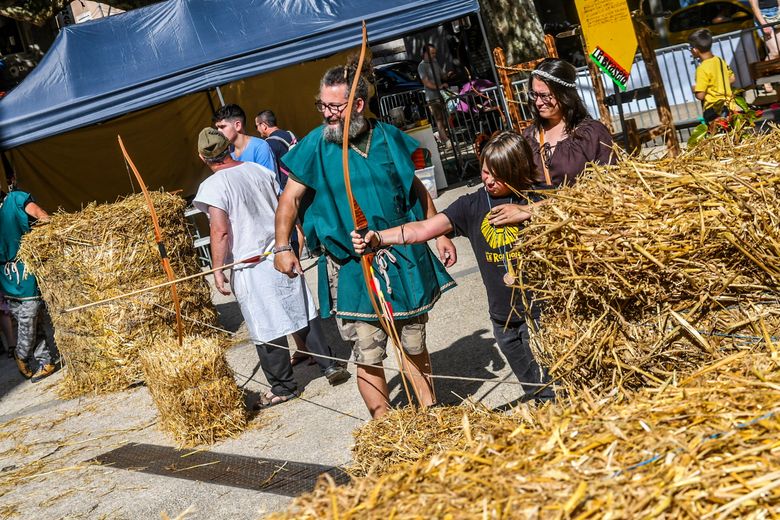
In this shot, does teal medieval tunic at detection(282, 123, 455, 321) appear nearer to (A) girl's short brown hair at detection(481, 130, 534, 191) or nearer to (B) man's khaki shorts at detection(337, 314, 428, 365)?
(B) man's khaki shorts at detection(337, 314, 428, 365)

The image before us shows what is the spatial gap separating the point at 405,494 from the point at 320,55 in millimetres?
8763

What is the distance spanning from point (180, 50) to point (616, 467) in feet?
31.3

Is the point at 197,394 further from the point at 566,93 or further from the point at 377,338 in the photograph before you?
the point at 566,93

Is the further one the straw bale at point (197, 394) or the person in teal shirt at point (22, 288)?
the person in teal shirt at point (22, 288)

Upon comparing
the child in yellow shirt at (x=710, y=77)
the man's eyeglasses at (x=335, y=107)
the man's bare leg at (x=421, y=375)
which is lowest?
the man's bare leg at (x=421, y=375)

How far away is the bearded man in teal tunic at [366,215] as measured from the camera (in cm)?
471

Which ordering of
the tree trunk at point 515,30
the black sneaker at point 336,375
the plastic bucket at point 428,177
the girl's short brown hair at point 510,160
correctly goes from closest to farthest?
the girl's short brown hair at point 510,160 < the black sneaker at point 336,375 < the plastic bucket at point 428,177 < the tree trunk at point 515,30

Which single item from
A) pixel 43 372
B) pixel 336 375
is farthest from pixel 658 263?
pixel 43 372

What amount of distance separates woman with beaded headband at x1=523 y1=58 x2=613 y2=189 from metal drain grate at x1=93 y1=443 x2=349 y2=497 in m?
1.90

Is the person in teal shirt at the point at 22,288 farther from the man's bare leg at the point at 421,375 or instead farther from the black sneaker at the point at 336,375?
the man's bare leg at the point at 421,375

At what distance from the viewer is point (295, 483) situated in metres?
4.78

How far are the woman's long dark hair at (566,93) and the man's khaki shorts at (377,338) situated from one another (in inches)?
52.1

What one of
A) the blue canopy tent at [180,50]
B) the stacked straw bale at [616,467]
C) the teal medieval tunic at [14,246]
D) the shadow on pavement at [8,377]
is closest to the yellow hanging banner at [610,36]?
the blue canopy tent at [180,50]

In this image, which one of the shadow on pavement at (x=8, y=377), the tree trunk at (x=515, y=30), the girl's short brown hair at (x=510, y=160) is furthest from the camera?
the tree trunk at (x=515, y=30)
